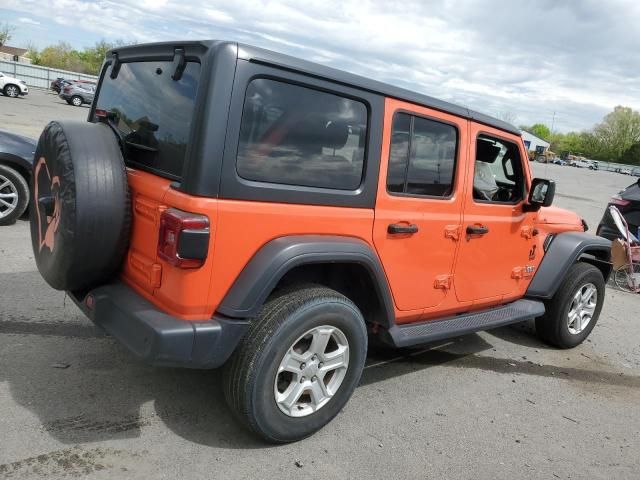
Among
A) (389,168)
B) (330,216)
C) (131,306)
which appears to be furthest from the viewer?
(389,168)

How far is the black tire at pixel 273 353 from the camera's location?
2672mm

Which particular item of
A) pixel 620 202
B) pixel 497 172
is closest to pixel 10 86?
pixel 620 202

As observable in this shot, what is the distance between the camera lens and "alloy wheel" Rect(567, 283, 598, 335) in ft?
16.1

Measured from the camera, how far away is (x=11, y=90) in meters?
30.0

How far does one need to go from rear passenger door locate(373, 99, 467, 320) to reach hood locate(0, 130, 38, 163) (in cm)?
474

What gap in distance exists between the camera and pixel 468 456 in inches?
120

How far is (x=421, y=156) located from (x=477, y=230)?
0.72 m

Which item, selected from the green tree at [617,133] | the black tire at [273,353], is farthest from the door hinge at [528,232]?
the green tree at [617,133]

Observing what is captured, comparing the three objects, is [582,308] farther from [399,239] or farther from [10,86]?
[10,86]

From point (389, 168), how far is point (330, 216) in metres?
0.55

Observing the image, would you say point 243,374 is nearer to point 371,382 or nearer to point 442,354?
point 371,382

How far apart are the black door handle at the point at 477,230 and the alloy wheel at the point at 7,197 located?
17.0ft

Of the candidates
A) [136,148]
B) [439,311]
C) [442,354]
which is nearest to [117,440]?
[136,148]

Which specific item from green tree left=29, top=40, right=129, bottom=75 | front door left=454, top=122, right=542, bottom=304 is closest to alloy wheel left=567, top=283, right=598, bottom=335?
front door left=454, top=122, right=542, bottom=304
